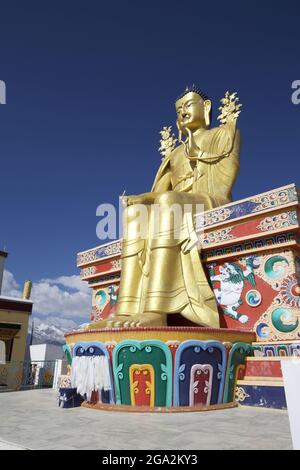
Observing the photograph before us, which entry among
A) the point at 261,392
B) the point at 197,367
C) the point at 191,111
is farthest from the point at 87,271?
the point at 261,392

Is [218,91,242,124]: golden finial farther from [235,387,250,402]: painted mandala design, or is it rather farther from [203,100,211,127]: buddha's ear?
[235,387,250,402]: painted mandala design

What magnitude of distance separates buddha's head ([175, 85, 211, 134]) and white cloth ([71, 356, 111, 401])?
7180mm

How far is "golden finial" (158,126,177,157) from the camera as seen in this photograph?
11.8 m

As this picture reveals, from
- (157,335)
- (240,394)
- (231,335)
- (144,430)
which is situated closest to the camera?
(144,430)

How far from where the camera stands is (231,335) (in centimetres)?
652

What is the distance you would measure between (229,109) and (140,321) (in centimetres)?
655

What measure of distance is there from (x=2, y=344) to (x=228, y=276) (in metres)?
10.3

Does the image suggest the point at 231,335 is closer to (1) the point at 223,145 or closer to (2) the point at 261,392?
(2) the point at 261,392

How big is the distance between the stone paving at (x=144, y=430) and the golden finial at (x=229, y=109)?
715cm

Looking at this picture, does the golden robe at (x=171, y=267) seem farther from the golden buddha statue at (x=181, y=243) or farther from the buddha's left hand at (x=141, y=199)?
the buddha's left hand at (x=141, y=199)

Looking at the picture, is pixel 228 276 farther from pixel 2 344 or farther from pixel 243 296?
pixel 2 344
